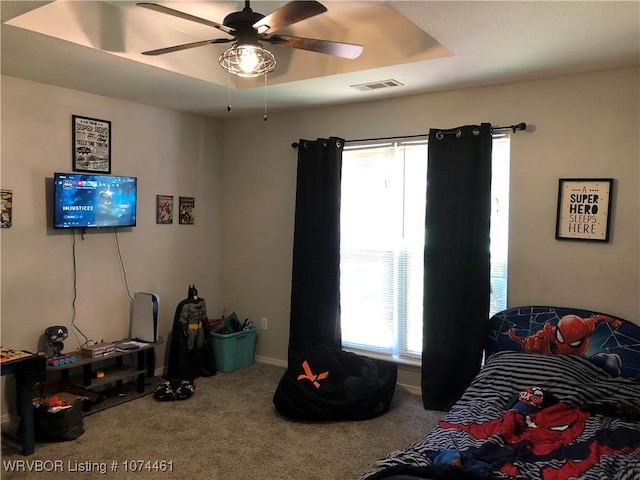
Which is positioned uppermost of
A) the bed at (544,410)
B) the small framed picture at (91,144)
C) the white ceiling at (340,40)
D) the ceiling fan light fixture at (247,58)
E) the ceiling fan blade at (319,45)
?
the white ceiling at (340,40)

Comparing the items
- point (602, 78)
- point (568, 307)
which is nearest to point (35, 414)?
point (568, 307)

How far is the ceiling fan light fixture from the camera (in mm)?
2293

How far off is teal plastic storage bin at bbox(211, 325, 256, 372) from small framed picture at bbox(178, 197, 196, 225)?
1114 mm

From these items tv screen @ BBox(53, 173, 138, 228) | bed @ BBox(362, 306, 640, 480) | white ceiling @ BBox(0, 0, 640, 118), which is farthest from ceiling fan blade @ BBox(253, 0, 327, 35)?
tv screen @ BBox(53, 173, 138, 228)

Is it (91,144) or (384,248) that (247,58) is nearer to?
(91,144)

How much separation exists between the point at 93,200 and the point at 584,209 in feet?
11.6

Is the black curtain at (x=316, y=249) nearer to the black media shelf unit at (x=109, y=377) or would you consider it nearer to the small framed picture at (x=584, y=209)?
the black media shelf unit at (x=109, y=377)

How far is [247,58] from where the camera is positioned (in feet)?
7.67

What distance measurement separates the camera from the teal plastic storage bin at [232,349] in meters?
4.54

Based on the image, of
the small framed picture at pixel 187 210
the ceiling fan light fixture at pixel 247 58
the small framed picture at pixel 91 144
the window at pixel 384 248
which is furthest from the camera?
the small framed picture at pixel 187 210

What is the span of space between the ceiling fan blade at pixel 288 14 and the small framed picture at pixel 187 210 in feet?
8.93

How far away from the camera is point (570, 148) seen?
131 inches

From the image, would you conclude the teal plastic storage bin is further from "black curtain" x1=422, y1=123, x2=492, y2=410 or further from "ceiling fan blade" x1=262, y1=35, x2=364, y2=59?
"ceiling fan blade" x1=262, y1=35, x2=364, y2=59

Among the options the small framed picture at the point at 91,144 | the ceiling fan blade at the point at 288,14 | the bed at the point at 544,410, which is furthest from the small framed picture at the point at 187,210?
the bed at the point at 544,410
